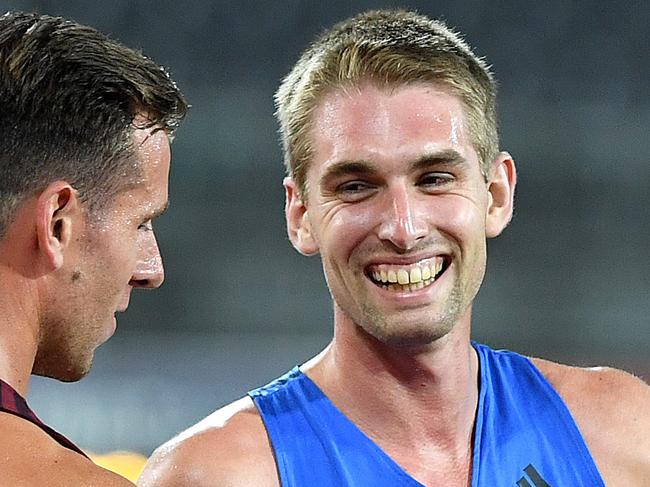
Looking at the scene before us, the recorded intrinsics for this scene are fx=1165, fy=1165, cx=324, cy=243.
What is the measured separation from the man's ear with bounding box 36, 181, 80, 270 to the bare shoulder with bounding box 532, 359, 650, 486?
116cm

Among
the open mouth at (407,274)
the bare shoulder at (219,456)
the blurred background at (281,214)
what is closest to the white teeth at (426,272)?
the open mouth at (407,274)

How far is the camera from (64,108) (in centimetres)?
166

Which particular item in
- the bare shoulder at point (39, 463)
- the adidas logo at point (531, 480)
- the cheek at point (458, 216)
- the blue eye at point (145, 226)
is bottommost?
the bare shoulder at point (39, 463)

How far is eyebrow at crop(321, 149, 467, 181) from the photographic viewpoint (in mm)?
2102

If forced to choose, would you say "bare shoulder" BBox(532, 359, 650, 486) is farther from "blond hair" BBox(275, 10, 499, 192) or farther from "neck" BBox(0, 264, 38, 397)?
"neck" BBox(0, 264, 38, 397)

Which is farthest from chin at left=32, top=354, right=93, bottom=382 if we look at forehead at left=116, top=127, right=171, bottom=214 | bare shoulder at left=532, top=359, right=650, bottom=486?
bare shoulder at left=532, top=359, right=650, bottom=486

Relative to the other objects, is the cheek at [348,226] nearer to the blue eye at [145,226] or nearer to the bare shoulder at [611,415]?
the blue eye at [145,226]

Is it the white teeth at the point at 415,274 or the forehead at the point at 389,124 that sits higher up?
the forehead at the point at 389,124

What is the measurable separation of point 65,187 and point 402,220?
2.17 feet

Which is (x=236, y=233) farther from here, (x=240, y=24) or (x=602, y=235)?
(x=602, y=235)

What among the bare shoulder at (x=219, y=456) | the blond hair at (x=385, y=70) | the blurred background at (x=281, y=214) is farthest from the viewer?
the blurred background at (x=281, y=214)

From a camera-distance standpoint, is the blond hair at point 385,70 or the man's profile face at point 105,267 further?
the blond hair at point 385,70

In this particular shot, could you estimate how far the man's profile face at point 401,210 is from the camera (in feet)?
6.88

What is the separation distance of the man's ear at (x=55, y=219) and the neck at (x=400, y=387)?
2.46 ft
